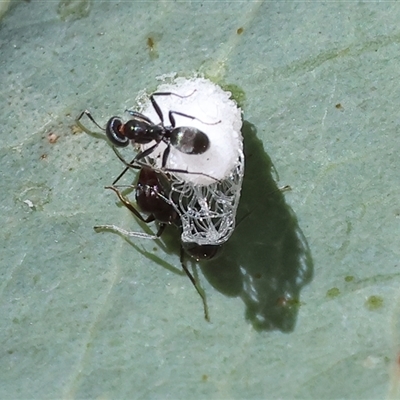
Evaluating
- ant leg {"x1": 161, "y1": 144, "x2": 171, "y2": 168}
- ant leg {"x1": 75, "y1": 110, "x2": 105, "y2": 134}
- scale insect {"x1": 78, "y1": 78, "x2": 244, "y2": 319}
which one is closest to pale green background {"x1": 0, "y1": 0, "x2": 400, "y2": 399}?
ant leg {"x1": 75, "y1": 110, "x2": 105, "y2": 134}

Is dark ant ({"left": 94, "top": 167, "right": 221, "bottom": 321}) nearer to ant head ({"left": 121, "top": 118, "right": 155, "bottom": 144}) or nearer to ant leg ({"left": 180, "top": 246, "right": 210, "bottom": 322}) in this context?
ant leg ({"left": 180, "top": 246, "right": 210, "bottom": 322})

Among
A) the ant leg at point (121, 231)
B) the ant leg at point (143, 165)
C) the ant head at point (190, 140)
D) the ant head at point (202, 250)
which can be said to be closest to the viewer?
the ant head at point (190, 140)

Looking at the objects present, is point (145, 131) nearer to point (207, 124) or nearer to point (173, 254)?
point (207, 124)

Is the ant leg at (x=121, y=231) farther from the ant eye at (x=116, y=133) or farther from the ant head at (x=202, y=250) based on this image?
the ant eye at (x=116, y=133)

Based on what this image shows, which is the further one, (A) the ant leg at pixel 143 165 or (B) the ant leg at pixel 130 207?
(B) the ant leg at pixel 130 207

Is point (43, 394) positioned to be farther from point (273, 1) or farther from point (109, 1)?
point (273, 1)

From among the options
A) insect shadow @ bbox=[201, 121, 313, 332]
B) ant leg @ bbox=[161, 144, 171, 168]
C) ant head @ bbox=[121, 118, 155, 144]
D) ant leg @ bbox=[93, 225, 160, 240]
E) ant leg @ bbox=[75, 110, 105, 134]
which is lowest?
insect shadow @ bbox=[201, 121, 313, 332]

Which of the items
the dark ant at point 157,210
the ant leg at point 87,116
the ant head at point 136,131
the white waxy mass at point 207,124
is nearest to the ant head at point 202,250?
the dark ant at point 157,210

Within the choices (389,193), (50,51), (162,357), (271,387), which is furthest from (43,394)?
(389,193)
